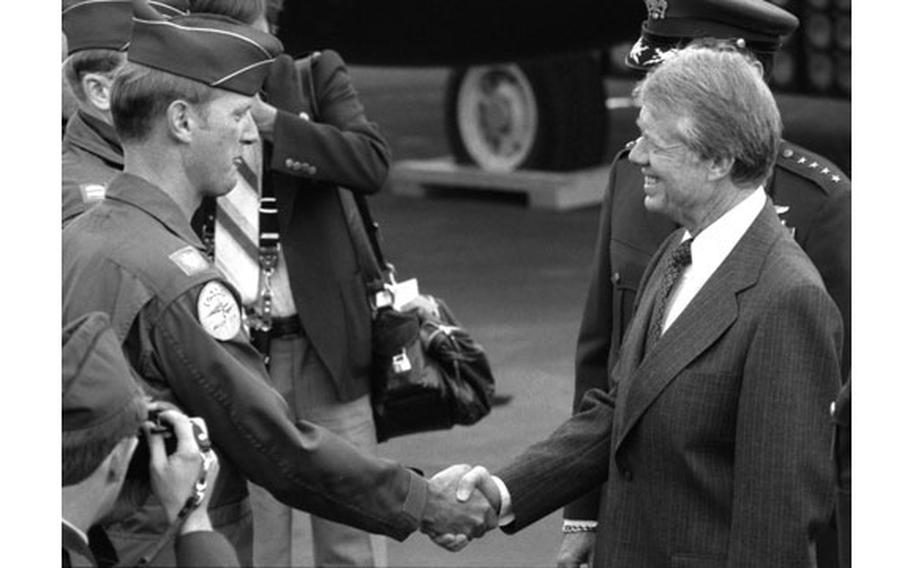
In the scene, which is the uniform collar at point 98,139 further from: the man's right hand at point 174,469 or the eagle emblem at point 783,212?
the man's right hand at point 174,469

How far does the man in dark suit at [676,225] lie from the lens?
12.3ft

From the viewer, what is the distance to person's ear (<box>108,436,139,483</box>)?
2.50 meters

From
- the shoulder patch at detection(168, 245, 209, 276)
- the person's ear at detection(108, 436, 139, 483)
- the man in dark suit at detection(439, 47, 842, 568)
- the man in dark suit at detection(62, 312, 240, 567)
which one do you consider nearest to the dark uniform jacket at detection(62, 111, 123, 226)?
the shoulder patch at detection(168, 245, 209, 276)

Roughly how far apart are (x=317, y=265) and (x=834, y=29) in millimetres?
6705

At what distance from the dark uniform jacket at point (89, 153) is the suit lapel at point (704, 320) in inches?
55.1

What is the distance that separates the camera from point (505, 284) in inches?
351

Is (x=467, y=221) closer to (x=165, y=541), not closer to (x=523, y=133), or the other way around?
(x=523, y=133)

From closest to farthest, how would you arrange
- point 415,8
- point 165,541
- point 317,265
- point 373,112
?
point 165,541
point 317,265
point 415,8
point 373,112

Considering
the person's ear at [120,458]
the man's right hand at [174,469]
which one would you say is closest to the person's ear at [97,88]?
the man's right hand at [174,469]

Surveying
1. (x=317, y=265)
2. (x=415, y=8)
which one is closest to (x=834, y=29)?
(x=415, y=8)

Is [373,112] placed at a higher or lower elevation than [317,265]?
lower

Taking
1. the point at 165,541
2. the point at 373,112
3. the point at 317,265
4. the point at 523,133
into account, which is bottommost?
the point at 373,112

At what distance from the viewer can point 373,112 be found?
46.9ft

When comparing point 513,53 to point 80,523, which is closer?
point 80,523
